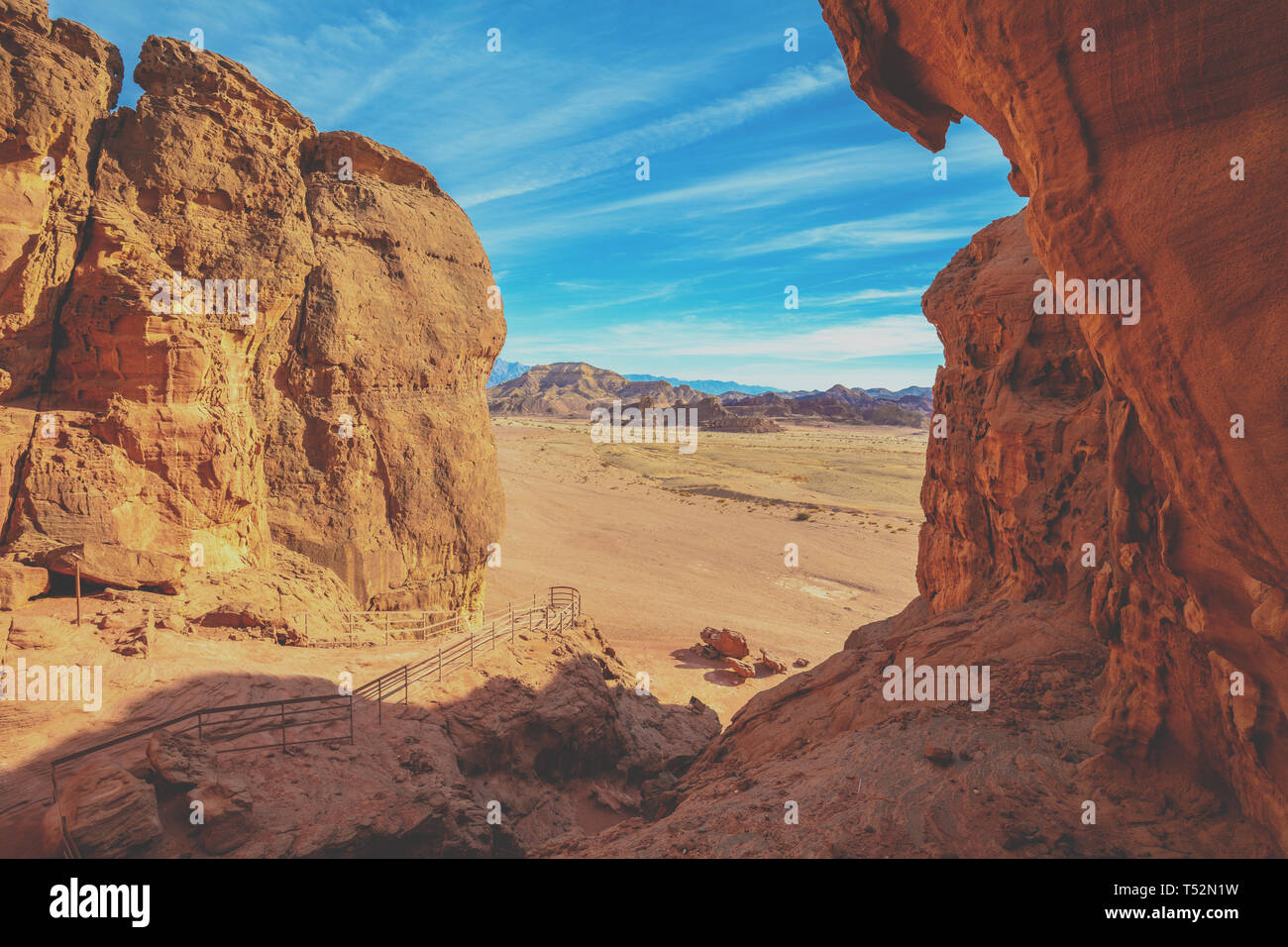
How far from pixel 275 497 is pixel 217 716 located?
6.59 meters

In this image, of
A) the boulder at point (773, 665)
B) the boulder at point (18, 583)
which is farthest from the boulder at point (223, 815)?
the boulder at point (773, 665)

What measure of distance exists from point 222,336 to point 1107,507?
17756mm

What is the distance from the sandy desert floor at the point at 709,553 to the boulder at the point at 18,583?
14.7 meters

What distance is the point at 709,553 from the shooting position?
1549 inches

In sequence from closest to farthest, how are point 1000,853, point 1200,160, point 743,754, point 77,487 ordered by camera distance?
point 1200,160
point 1000,853
point 77,487
point 743,754

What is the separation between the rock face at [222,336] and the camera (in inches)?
487

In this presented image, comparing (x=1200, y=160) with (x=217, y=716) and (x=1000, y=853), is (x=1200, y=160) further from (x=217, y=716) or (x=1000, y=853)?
(x=217, y=716)

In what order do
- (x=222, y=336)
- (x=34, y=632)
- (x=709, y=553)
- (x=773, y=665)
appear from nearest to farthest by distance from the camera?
(x=34, y=632) < (x=222, y=336) < (x=773, y=665) < (x=709, y=553)

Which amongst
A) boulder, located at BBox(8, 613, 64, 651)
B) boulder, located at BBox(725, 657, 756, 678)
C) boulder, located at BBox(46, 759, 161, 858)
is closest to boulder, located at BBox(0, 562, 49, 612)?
boulder, located at BBox(8, 613, 64, 651)

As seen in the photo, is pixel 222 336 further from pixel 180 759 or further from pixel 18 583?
pixel 180 759

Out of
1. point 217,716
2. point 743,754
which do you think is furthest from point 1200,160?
point 217,716

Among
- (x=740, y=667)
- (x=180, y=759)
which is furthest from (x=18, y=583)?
(x=740, y=667)

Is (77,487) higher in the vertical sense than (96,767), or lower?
higher

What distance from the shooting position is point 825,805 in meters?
8.70
